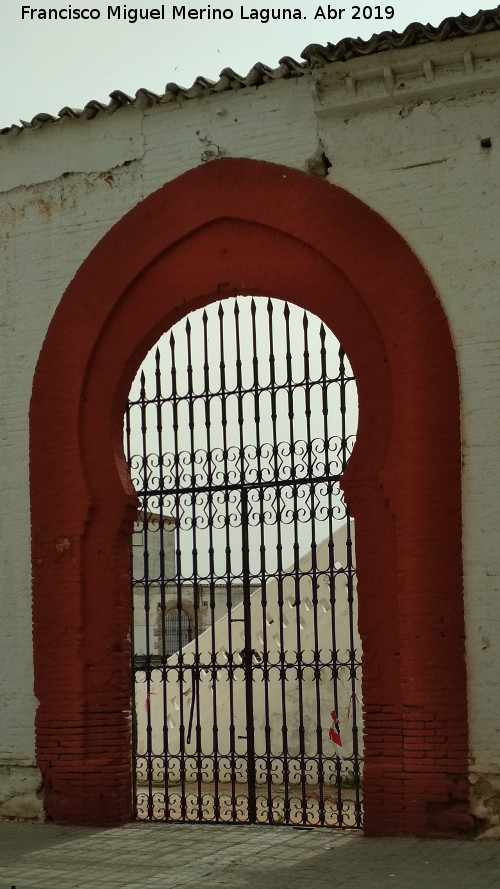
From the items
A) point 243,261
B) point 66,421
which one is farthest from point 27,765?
point 243,261

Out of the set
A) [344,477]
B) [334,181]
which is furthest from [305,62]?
[344,477]

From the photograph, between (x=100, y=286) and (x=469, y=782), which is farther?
(x=100, y=286)

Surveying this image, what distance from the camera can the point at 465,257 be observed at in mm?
8531

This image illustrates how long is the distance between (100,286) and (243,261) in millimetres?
1218

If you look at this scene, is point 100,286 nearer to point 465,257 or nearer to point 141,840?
point 465,257

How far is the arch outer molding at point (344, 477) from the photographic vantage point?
27.1 feet

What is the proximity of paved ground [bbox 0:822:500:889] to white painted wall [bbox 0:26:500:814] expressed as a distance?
81cm

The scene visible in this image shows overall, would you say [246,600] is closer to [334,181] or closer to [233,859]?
[233,859]

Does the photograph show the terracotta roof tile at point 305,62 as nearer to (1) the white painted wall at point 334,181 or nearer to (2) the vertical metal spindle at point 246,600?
(1) the white painted wall at point 334,181

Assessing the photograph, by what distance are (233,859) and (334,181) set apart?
4874mm

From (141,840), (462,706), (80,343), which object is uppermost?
(80,343)

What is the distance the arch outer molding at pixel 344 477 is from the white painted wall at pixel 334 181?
5.4 inches

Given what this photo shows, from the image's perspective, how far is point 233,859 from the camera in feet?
25.8

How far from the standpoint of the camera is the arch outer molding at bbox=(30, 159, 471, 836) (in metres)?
8.27
